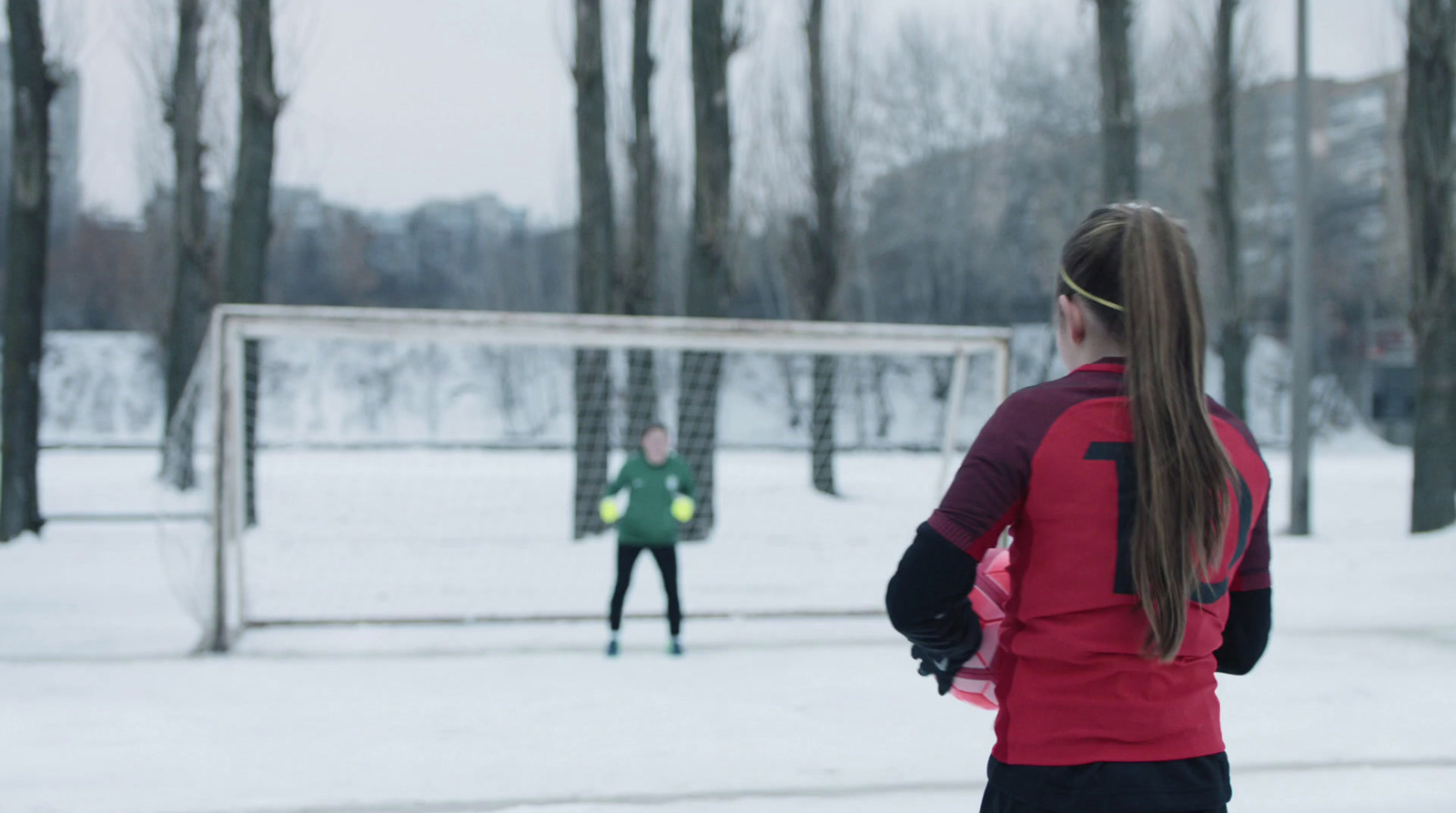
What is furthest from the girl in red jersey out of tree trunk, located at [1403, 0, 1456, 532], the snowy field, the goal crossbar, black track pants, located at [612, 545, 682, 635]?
tree trunk, located at [1403, 0, 1456, 532]

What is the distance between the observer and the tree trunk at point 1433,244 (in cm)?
1112

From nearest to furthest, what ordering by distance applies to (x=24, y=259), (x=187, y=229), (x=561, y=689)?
(x=561, y=689)
(x=24, y=259)
(x=187, y=229)

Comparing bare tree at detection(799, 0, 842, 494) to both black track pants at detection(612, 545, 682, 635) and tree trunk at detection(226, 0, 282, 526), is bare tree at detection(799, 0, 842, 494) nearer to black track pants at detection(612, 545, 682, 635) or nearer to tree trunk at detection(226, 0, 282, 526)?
tree trunk at detection(226, 0, 282, 526)

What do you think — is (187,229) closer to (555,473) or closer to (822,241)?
(555,473)

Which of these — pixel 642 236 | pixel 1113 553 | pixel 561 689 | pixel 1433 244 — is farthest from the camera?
pixel 642 236

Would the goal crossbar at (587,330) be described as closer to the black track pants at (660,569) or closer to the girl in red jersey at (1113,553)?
the black track pants at (660,569)

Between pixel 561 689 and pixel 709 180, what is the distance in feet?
22.5

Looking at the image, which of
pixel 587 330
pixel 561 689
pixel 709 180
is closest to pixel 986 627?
pixel 561 689

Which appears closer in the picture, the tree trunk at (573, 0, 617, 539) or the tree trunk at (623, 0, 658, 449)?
the tree trunk at (573, 0, 617, 539)

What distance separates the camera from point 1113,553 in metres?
1.43

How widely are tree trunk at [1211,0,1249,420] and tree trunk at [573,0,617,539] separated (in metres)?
7.94

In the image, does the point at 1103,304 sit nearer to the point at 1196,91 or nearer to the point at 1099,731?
the point at 1099,731

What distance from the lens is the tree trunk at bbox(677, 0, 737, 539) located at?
1131cm

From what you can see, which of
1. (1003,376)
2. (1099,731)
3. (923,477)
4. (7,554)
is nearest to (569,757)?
(1099,731)
